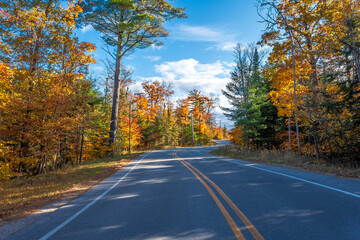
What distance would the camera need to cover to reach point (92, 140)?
2077 centimetres

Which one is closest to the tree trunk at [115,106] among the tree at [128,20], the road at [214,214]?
the tree at [128,20]

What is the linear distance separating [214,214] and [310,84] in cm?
1418

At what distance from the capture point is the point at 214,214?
12.3ft

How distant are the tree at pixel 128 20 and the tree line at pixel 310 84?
844 centimetres

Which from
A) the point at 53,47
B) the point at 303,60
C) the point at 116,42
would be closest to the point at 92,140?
the point at 116,42

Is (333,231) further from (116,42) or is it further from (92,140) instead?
(92,140)

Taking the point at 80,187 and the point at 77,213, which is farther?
the point at 80,187

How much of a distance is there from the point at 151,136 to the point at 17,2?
103 feet

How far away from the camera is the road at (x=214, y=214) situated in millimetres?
3041

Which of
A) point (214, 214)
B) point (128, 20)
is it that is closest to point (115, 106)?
point (128, 20)

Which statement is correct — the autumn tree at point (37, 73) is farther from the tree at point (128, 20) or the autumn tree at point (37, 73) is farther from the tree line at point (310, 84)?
the tree line at point (310, 84)

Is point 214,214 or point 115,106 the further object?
point 115,106

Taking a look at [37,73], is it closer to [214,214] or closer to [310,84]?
[214,214]

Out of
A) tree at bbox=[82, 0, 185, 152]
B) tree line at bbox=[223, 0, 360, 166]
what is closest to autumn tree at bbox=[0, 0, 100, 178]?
tree at bbox=[82, 0, 185, 152]
